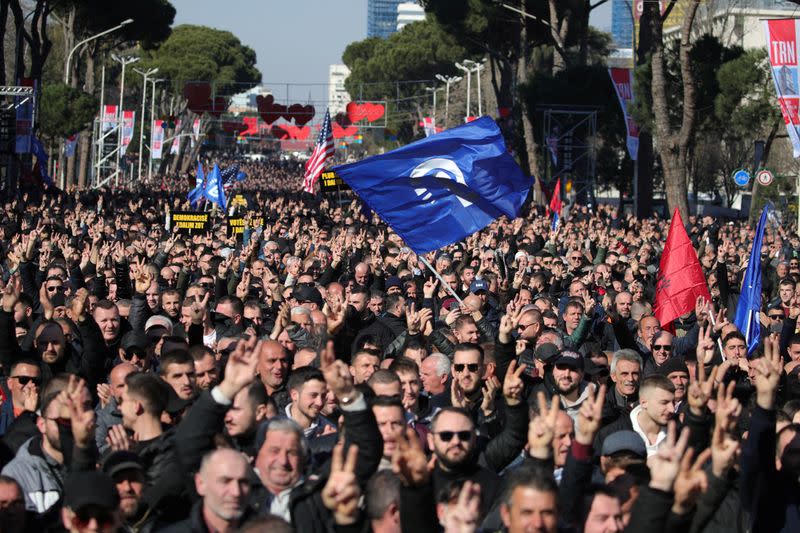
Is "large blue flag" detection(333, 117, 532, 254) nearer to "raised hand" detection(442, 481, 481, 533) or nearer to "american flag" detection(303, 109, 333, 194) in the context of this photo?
"raised hand" detection(442, 481, 481, 533)

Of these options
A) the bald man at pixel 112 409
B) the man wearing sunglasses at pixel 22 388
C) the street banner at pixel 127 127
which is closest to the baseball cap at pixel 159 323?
the man wearing sunglasses at pixel 22 388

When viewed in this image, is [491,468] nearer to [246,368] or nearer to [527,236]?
[246,368]

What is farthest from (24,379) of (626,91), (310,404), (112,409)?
(626,91)

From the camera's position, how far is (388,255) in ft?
55.4

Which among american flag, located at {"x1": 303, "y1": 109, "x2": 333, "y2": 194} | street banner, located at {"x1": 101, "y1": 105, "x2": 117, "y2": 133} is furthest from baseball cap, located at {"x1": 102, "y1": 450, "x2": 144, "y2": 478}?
street banner, located at {"x1": 101, "y1": 105, "x2": 117, "y2": 133}

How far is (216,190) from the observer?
26.5 metres

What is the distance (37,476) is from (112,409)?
3.55 ft

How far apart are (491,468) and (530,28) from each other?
4166 centimetres

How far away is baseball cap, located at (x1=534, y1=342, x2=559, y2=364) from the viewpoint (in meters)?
8.41

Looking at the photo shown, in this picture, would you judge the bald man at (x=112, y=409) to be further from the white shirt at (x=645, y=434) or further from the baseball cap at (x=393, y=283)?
the baseball cap at (x=393, y=283)

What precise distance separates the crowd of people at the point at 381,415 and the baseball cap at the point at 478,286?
0.06 metres

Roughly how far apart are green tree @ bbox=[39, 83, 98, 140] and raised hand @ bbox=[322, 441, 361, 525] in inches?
1487

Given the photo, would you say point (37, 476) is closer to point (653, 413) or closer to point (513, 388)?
point (513, 388)

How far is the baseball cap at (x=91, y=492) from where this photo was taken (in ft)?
15.7
